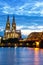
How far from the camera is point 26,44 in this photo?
200 meters

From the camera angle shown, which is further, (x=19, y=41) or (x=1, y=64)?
(x=19, y=41)

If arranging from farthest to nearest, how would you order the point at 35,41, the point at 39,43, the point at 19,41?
1. the point at 19,41
2. the point at 35,41
3. the point at 39,43

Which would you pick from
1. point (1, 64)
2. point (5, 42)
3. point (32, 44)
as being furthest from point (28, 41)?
point (1, 64)

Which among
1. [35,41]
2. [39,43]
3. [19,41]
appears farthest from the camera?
[19,41]

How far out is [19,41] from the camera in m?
199

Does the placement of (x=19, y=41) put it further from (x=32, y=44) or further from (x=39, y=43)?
(x=39, y=43)

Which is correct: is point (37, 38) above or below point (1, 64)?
above

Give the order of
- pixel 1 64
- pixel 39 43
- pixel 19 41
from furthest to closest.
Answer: pixel 19 41 < pixel 39 43 < pixel 1 64

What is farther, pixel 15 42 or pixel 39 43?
pixel 15 42

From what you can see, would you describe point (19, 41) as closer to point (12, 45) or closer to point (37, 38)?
point (12, 45)

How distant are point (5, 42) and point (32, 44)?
66.4 feet

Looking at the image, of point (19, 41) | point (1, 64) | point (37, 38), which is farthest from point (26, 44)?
point (1, 64)

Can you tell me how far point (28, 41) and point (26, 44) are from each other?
7277 mm

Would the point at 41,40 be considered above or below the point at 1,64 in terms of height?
above
